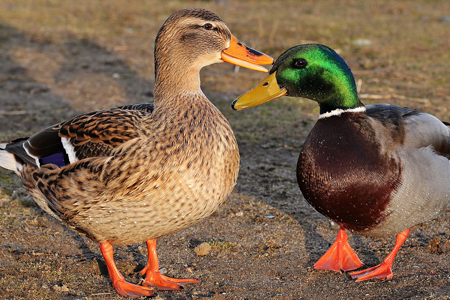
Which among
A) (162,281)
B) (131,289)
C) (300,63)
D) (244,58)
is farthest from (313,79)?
(131,289)

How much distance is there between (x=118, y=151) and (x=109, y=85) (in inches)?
183

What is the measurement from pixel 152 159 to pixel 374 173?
1.29 m

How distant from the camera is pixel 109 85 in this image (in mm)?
7512

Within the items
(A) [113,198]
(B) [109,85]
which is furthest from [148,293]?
(B) [109,85]

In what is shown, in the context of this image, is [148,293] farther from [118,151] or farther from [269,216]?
[269,216]

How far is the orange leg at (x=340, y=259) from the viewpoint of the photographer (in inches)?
138

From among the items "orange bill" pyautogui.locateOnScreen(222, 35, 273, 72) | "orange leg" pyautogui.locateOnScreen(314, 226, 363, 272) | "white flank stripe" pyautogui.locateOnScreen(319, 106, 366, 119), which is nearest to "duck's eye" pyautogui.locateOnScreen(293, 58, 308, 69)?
"orange bill" pyautogui.locateOnScreen(222, 35, 273, 72)

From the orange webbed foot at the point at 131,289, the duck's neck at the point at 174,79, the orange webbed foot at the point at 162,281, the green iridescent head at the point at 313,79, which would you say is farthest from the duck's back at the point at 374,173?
the orange webbed foot at the point at 131,289

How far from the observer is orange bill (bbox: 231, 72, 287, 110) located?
11.4 ft

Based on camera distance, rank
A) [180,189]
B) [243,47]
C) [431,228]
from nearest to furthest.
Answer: [180,189]
[243,47]
[431,228]

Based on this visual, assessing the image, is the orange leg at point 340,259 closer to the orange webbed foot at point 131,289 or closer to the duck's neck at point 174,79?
the orange webbed foot at point 131,289

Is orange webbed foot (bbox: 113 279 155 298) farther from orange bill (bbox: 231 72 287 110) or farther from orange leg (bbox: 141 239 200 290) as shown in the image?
orange bill (bbox: 231 72 287 110)

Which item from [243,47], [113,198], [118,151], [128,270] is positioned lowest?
[128,270]

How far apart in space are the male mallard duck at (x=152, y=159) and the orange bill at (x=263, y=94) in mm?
174
